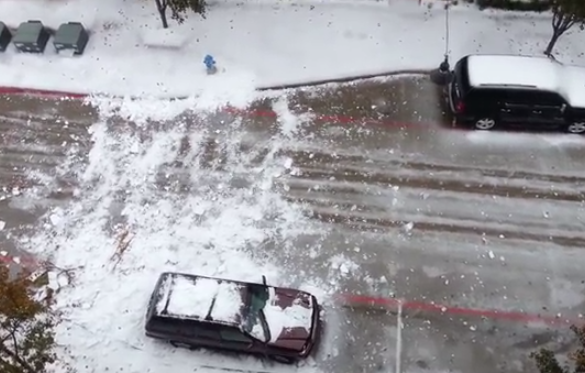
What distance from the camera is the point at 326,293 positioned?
13.6m

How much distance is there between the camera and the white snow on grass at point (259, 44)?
17.2m

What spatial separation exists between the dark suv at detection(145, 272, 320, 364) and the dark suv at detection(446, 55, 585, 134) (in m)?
6.46

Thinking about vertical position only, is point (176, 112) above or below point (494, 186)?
above

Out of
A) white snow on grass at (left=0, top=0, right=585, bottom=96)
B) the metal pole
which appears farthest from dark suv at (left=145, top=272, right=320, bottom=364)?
the metal pole

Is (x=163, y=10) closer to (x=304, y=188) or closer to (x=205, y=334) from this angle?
(x=304, y=188)

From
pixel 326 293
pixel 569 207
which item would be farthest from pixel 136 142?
pixel 569 207

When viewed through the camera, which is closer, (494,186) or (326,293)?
(326,293)

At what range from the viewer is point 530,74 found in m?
15.3

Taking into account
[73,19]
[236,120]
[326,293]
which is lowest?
[326,293]

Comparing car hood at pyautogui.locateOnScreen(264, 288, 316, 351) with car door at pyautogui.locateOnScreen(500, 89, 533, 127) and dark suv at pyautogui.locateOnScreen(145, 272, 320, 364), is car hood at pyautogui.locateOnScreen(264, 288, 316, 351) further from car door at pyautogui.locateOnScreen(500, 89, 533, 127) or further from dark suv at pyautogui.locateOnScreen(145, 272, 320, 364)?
car door at pyautogui.locateOnScreen(500, 89, 533, 127)

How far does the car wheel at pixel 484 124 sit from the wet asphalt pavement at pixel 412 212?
0.57ft

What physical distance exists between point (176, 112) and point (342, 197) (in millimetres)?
4988

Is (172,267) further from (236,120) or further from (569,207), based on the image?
(569,207)

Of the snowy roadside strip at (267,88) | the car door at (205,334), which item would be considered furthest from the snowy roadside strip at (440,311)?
the snowy roadside strip at (267,88)
